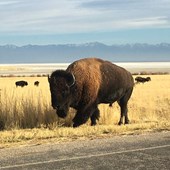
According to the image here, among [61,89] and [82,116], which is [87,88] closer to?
[82,116]

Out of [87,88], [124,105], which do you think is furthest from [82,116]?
[124,105]

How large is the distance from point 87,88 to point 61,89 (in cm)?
110

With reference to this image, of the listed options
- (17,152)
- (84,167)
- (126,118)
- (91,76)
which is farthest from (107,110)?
(84,167)

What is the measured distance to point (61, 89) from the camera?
13.8m

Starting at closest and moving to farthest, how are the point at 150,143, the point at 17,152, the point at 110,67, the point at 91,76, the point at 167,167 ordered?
the point at 167,167, the point at 17,152, the point at 150,143, the point at 91,76, the point at 110,67

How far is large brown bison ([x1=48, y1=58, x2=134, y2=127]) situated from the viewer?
13.9m

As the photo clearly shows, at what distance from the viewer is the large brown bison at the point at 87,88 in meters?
13.9

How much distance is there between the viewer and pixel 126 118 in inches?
654

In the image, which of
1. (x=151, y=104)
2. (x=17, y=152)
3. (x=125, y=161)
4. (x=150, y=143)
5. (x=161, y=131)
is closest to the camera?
(x=125, y=161)

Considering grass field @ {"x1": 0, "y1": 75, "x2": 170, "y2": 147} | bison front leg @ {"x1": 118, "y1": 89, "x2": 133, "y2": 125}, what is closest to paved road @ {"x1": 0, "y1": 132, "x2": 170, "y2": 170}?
grass field @ {"x1": 0, "y1": 75, "x2": 170, "y2": 147}

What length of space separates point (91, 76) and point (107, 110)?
248 cm

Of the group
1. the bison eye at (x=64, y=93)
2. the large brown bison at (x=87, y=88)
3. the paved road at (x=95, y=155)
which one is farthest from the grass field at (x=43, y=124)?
the paved road at (x=95, y=155)

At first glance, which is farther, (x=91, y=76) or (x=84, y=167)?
(x=91, y=76)

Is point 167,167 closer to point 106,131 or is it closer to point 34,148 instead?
point 34,148
